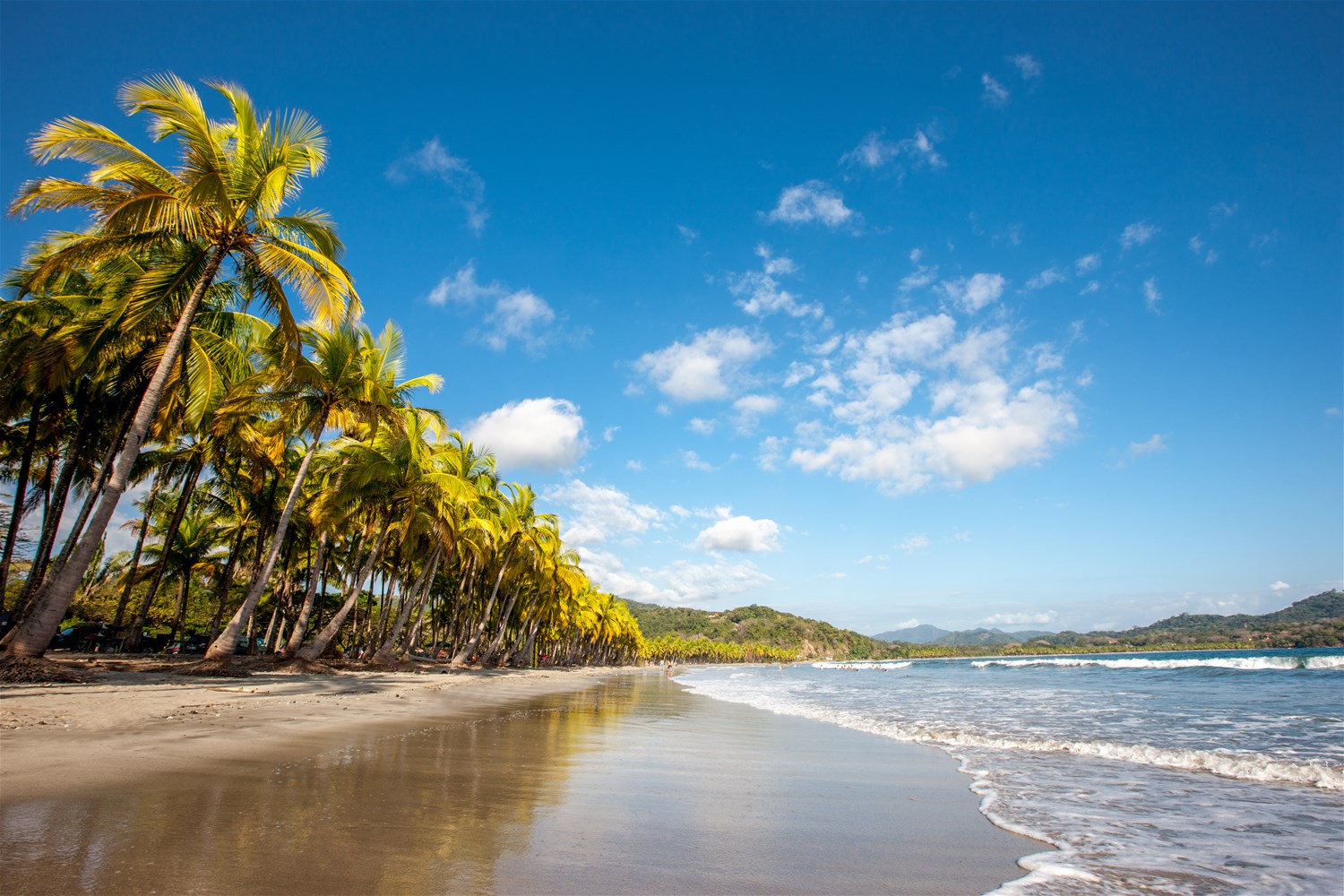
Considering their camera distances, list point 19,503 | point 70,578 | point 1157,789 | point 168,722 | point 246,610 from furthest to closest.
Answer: point 19,503 < point 246,610 < point 70,578 < point 168,722 < point 1157,789

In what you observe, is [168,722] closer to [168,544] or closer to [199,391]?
[199,391]

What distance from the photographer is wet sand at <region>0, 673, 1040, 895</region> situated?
326 cm

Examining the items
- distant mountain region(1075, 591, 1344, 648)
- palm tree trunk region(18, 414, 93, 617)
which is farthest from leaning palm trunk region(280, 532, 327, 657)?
distant mountain region(1075, 591, 1344, 648)

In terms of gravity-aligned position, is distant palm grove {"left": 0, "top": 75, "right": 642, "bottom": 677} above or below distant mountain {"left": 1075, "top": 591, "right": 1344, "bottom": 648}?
above

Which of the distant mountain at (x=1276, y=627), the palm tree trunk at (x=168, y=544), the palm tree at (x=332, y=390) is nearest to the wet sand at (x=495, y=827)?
the palm tree at (x=332, y=390)

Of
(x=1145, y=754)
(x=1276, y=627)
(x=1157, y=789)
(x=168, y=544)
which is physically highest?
(x=168, y=544)

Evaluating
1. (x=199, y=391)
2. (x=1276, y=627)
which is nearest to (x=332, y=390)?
(x=199, y=391)

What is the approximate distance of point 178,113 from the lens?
478 inches

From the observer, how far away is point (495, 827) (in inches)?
170

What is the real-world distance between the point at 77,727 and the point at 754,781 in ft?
24.5

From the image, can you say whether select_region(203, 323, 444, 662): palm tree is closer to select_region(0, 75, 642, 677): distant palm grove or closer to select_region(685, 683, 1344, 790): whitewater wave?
select_region(0, 75, 642, 677): distant palm grove

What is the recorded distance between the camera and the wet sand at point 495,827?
326cm

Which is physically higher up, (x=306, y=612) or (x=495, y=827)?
(x=306, y=612)

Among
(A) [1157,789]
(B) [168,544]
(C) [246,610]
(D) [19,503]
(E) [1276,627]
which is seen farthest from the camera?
(E) [1276,627]
